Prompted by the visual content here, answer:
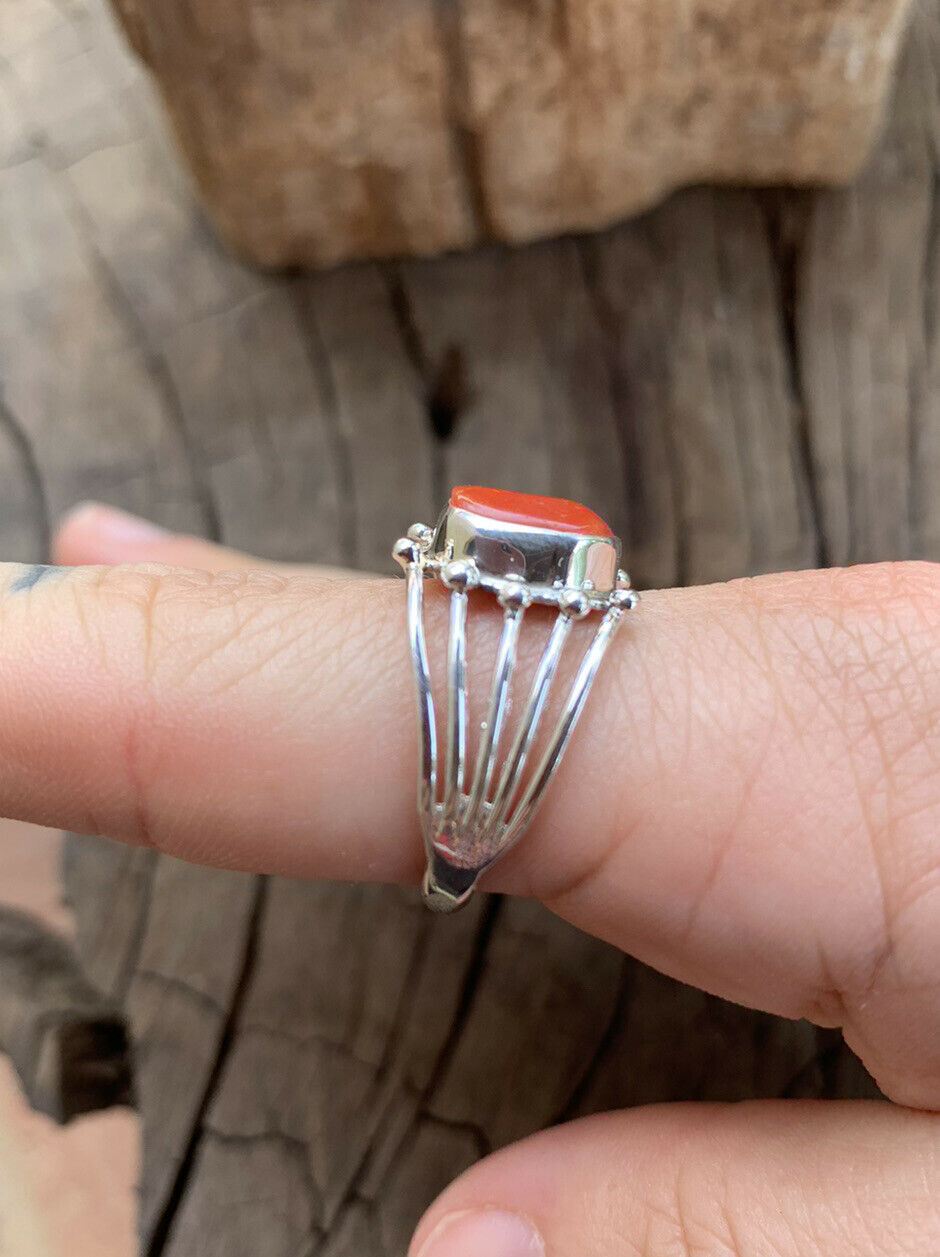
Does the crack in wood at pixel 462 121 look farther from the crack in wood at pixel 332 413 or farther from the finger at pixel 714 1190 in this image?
the finger at pixel 714 1190

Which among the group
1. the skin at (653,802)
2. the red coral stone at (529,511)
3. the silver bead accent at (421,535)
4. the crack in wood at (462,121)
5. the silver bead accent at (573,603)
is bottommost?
the skin at (653,802)

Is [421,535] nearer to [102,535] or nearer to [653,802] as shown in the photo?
[653,802]

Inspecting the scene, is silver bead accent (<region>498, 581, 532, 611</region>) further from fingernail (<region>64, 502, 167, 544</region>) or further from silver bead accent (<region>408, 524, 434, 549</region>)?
fingernail (<region>64, 502, 167, 544</region>)

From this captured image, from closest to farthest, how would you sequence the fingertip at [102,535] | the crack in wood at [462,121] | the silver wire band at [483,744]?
1. the silver wire band at [483,744]
2. the crack in wood at [462,121]
3. the fingertip at [102,535]

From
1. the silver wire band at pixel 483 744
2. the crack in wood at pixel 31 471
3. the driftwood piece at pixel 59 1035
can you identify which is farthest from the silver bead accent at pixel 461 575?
the crack in wood at pixel 31 471

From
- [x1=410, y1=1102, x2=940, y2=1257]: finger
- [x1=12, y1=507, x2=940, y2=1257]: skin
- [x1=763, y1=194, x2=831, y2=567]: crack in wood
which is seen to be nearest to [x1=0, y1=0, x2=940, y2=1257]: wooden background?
[x1=763, y1=194, x2=831, y2=567]: crack in wood

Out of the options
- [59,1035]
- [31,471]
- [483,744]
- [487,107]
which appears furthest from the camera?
[31,471]

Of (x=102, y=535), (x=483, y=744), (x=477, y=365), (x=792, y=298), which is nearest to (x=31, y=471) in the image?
(x=102, y=535)
